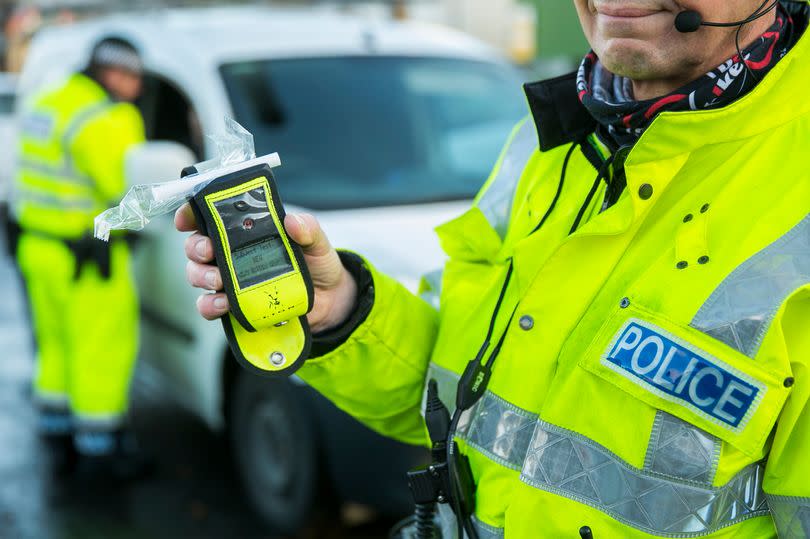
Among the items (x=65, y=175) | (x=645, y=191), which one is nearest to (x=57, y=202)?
(x=65, y=175)

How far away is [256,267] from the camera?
1.54 meters

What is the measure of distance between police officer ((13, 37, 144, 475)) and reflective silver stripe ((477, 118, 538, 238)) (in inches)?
110

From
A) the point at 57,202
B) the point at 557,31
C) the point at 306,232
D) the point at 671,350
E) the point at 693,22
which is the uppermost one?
the point at 557,31

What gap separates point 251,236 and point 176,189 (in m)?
0.13

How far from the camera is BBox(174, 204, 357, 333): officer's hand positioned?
5.08 ft

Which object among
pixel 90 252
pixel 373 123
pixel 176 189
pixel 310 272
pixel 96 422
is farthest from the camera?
pixel 96 422

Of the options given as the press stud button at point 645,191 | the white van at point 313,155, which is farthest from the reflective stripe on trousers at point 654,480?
the white van at point 313,155

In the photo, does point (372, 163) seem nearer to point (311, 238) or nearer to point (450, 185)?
point (450, 185)

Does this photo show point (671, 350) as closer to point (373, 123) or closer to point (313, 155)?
point (313, 155)

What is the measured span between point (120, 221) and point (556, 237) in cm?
65

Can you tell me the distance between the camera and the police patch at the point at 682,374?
50.9 inches

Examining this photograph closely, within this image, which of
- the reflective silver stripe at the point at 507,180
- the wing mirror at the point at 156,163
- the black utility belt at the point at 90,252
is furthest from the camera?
the black utility belt at the point at 90,252

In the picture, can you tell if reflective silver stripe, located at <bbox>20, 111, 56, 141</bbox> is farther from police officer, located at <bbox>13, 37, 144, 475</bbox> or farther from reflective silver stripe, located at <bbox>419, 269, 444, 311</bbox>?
reflective silver stripe, located at <bbox>419, 269, 444, 311</bbox>

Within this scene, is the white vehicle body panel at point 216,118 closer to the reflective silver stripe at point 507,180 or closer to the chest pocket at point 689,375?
the reflective silver stripe at point 507,180
